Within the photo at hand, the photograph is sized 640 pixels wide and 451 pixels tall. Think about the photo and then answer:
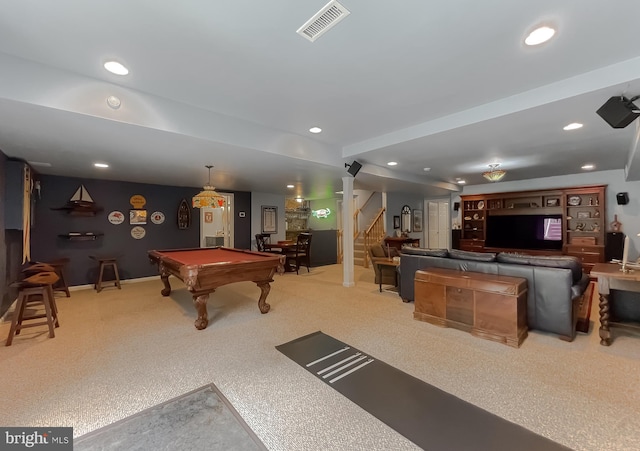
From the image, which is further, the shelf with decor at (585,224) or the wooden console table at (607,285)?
the shelf with decor at (585,224)

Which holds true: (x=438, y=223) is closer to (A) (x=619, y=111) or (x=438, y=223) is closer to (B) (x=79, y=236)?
(A) (x=619, y=111)

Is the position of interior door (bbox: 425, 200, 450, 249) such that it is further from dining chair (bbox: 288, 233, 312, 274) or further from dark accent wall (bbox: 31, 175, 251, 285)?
dark accent wall (bbox: 31, 175, 251, 285)

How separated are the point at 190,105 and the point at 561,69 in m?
3.75

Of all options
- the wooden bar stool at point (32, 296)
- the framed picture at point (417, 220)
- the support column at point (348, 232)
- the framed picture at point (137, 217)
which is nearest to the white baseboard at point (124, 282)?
the framed picture at point (137, 217)

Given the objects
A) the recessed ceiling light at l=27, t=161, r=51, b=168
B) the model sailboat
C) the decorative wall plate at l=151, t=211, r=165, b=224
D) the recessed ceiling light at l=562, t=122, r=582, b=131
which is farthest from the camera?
the decorative wall plate at l=151, t=211, r=165, b=224

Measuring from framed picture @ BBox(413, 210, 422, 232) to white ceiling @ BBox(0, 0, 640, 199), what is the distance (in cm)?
556

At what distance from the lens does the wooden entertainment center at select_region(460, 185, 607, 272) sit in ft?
22.1

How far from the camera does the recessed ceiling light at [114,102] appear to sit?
2.75 m

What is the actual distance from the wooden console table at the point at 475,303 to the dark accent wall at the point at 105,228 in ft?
20.1

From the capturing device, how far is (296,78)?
269 cm

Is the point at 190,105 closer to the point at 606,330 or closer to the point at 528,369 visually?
the point at 528,369

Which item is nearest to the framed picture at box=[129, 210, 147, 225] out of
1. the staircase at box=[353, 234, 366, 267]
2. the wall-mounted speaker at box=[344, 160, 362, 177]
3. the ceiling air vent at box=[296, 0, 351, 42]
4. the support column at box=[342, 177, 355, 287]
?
the support column at box=[342, 177, 355, 287]

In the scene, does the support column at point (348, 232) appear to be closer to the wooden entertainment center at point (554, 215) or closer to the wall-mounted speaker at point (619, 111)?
the wall-mounted speaker at point (619, 111)

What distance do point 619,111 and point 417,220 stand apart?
302 inches
